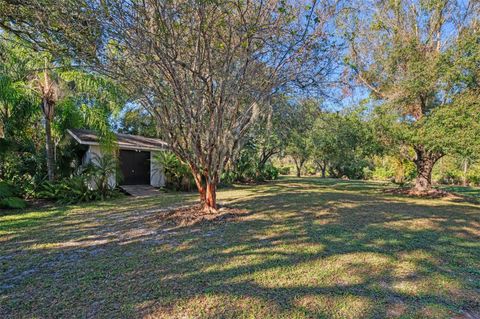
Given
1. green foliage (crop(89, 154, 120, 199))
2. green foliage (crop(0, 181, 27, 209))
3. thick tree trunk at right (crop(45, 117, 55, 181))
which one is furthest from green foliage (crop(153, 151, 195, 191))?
green foliage (crop(0, 181, 27, 209))

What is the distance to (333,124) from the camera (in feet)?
47.0

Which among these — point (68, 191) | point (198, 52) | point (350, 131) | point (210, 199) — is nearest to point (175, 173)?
point (68, 191)

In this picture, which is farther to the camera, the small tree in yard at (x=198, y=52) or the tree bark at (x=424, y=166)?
the tree bark at (x=424, y=166)

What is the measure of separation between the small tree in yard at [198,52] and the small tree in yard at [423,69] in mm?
3429

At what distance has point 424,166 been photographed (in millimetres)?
12406

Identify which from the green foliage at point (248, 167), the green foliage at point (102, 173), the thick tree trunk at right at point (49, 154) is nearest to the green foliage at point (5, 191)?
the thick tree trunk at right at point (49, 154)

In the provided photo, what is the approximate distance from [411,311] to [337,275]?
87 centimetres

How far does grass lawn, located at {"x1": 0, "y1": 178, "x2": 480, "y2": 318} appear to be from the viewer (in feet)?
8.50

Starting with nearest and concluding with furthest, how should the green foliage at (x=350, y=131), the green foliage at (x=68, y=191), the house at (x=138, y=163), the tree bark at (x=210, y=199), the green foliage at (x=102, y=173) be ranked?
1. the tree bark at (x=210, y=199)
2. the green foliage at (x=68, y=191)
3. the green foliage at (x=102, y=173)
4. the green foliage at (x=350, y=131)
5. the house at (x=138, y=163)

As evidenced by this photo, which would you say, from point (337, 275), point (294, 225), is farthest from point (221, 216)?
point (337, 275)

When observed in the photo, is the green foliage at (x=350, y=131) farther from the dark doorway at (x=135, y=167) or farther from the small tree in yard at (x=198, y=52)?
the dark doorway at (x=135, y=167)

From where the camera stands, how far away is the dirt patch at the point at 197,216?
609cm

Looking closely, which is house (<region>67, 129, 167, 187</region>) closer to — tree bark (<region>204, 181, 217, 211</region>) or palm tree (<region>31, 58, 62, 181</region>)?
palm tree (<region>31, 58, 62, 181</region>)

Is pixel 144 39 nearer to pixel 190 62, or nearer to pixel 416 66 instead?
pixel 190 62
